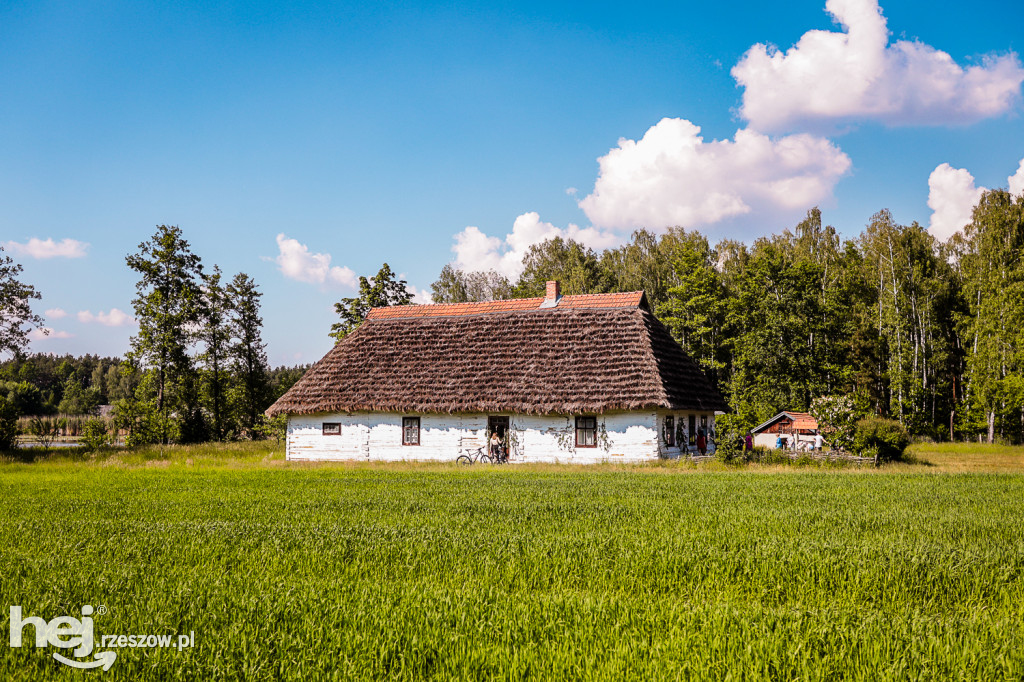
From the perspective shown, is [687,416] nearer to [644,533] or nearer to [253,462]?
[253,462]

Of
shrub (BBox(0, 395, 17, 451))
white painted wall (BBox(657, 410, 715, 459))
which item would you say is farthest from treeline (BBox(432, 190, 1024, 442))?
shrub (BBox(0, 395, 17, 451))

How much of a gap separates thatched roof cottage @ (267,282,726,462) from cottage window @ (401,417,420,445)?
4 cm

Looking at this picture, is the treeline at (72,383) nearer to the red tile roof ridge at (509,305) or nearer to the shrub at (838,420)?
the red tile roof ridge at (509,305)

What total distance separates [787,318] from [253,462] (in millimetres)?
33013

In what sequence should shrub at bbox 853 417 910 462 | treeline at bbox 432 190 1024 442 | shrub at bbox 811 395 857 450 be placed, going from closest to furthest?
shrub at bbox 853 417 910 462
shrub at bbox 811 395 857 450
treeline at bbox 432 190 1024 442

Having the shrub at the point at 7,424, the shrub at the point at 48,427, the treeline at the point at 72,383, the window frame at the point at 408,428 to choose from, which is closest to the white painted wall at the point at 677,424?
the window frame at the point at 408,428

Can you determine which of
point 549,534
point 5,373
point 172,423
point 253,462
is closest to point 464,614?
point 549,534

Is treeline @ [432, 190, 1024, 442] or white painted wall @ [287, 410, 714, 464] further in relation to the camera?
treeline @ [432, 190, 1024, 442]

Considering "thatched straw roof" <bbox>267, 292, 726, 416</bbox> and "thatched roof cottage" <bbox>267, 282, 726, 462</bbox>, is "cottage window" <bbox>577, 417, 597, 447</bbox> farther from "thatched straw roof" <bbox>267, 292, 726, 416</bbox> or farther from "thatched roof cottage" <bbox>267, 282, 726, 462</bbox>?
"thatched straw roof" <bbox>267, 292, 726, 416</bbox>

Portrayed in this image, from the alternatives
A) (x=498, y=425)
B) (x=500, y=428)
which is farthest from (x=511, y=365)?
(x=500, y=428)

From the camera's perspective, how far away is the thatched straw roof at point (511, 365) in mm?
26438

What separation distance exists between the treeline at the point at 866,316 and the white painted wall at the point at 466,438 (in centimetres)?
1566

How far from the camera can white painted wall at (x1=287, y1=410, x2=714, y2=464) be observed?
1020 inches

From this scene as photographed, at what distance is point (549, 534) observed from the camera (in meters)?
8.57
